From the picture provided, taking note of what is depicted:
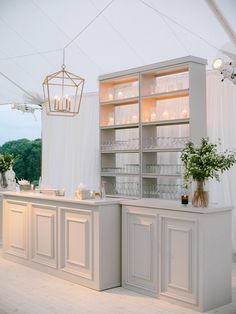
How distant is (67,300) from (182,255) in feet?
3.89

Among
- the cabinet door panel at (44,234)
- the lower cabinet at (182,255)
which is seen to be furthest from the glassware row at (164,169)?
the cabinet door panel at (44,234)

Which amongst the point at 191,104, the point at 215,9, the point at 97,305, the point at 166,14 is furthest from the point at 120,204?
the point at 166,14

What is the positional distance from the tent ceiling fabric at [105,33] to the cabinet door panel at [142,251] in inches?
86.2

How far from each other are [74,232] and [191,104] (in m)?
1.96

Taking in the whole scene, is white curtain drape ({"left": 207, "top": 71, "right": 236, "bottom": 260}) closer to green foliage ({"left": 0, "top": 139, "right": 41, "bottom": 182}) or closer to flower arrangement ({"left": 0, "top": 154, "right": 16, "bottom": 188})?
flower arrangement ({"left": 0, "top": 154, "right": 16, "bottom": 188})

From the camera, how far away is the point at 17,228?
230 inches

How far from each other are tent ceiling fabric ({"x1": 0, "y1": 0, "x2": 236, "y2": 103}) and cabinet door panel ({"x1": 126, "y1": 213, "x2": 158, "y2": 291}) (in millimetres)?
2190

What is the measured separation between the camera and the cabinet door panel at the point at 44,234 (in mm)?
5238

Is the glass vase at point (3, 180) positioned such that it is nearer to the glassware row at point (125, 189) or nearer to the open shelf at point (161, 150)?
the glassware row at point (125, 189)

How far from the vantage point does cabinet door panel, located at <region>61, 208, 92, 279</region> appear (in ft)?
15.6

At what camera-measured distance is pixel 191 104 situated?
527 cm

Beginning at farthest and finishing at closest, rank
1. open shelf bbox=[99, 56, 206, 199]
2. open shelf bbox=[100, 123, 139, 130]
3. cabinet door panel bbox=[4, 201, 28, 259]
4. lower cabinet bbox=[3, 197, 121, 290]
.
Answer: open shelf bbox=[100, 123, 139, 130]
cabinet door panel bbox=[4, 201, 28, 259]
open shelf bbox=[99, 56, 206, 199]
lower cabinet bbox=[3, 197, 121, 290]

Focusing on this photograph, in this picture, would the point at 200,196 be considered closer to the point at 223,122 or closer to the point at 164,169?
the point at 164,169

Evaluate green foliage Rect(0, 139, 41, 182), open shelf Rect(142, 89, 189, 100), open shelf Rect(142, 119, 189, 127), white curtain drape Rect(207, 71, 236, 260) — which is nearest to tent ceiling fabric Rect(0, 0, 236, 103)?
white curtain drape Rect(207, 71, 236, 260)
